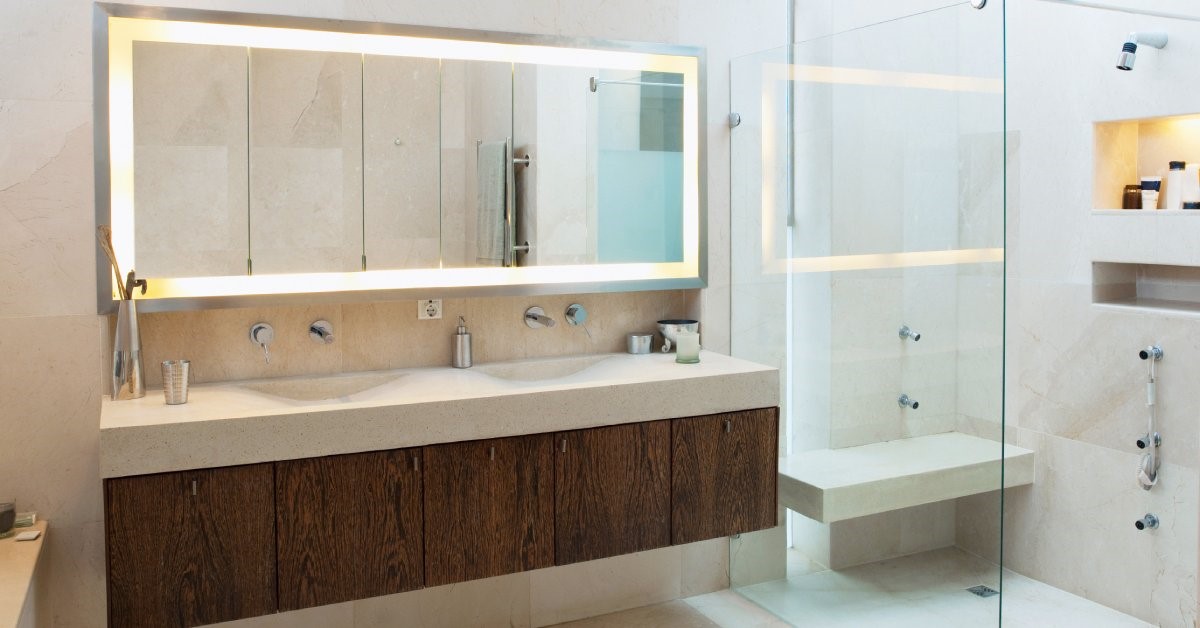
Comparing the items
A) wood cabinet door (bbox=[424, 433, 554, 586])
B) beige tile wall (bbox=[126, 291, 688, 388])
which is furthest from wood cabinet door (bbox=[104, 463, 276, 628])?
beige tile wall (bbox=[126, 291, 688, 388])

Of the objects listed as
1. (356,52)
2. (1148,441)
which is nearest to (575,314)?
(356,52)

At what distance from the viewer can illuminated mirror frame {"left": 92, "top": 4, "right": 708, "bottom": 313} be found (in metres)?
2.62

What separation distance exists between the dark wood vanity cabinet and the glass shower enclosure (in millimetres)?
266

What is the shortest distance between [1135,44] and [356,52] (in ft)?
7.93

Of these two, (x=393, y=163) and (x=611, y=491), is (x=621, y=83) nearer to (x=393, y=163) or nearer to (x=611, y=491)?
(x=393, y=163)

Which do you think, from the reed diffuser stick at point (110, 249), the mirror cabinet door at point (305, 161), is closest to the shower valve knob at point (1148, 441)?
the mirror cabinet door at point (305, 161)

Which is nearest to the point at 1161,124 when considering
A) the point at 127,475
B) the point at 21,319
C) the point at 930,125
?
the point at 930,125

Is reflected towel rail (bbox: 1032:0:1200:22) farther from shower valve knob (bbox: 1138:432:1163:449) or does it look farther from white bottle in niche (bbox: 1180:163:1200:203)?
shower valve knob (bbox: 1138:432:1163:449)

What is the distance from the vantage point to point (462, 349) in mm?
3080

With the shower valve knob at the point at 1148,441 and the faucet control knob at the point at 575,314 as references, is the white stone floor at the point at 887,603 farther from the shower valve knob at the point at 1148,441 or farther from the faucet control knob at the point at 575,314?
the faucet control knob at the point at 575,314

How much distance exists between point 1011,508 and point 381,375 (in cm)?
232

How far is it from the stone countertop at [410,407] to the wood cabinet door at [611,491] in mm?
59

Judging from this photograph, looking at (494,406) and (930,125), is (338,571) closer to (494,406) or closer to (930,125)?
(494,406)

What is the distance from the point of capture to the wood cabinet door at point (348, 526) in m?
2.47
